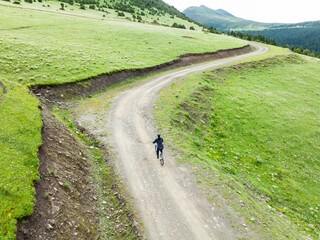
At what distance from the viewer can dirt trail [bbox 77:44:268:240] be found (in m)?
11.7

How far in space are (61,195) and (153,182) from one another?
6619 millimetres

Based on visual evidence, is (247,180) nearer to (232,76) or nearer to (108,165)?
(108,165)

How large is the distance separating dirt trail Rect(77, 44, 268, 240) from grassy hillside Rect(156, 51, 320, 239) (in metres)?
1.65

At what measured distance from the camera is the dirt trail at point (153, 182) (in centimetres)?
1171

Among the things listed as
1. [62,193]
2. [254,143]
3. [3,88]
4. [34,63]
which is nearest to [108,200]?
[62,193]

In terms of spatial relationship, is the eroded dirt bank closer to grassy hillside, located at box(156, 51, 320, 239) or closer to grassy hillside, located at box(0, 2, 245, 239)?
grassy hillside, located at box(0, 2, 245, 239)

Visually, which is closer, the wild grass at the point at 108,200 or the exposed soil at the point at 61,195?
the exposed soil at the point at 61,195

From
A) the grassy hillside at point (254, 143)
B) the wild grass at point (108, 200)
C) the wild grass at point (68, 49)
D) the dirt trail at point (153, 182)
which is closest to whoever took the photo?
the wild grass at point (108, 200)

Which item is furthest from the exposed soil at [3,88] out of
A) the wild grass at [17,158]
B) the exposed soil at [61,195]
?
the exposed soil at [61,195]

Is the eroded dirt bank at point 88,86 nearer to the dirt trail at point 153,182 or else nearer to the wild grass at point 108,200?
the dirt trail at point 153,182

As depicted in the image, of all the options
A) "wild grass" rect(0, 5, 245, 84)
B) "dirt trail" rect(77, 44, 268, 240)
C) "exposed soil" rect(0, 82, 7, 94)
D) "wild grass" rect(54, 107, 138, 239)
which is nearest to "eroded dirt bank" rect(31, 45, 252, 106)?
"wild grass" rect(0, 5, 245, 84)

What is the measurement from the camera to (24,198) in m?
9.93

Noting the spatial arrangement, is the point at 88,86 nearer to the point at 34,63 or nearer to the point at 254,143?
the point at 34,63

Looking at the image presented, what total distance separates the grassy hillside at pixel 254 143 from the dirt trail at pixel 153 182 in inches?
65.1
